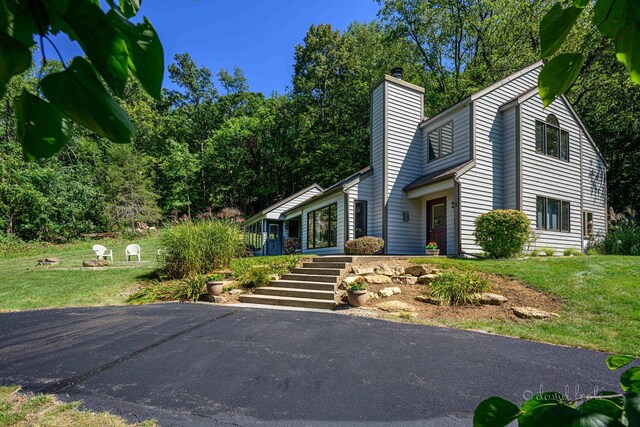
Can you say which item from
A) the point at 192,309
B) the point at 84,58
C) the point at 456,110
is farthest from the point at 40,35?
the point at 456,110

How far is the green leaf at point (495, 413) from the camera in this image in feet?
1.54

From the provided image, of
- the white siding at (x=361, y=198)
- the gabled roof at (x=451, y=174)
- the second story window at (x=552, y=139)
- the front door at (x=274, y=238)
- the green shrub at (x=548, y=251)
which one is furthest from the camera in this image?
the front door at (x=274, y=238)

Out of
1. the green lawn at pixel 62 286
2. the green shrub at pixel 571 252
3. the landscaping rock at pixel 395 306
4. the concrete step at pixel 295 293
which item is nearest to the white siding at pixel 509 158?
the green shrub at pixel 571 252

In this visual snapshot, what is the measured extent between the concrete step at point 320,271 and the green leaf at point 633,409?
9666 mm

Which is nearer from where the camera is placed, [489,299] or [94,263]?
[489,299]

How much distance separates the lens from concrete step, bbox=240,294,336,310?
332 inches

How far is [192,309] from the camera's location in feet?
25.7

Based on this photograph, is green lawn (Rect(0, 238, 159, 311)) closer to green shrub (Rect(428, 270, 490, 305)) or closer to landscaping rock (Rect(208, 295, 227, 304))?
landscaping rock (Rect(208, 295, 227, 304))

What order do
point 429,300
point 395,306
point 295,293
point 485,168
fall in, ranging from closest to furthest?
point 395,306, point 429,300, point 295,293, point 485,168

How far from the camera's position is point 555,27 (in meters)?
0.58

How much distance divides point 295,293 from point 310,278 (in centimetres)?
99

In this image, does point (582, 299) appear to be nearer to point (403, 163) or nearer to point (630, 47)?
point (403, 163)

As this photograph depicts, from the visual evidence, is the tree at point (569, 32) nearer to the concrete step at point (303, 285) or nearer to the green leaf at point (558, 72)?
the green leaf at point (558, 72)

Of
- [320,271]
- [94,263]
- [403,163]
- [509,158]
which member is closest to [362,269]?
[320,271]
